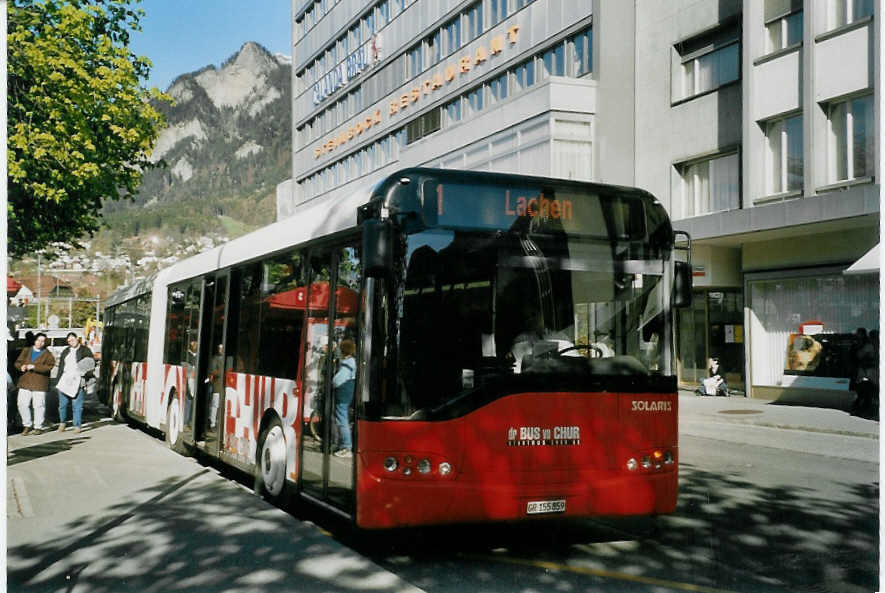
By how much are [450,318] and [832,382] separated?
17460mm

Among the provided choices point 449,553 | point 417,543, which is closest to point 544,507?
point 449,553

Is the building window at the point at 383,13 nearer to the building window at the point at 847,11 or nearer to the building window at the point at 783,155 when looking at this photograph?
the building window at the point at 783,155

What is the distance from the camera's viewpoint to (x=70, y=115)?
62.8ft

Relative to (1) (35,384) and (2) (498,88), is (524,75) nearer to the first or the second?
(2) (498,88)

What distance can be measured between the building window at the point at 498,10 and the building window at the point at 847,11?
1483cm

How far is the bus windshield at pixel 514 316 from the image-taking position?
247 inches

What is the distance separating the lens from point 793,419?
1789cm

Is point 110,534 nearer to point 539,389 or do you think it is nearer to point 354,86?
point 539,389

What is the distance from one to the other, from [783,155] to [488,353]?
17900 millimetres

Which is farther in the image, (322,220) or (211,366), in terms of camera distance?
(211,366)

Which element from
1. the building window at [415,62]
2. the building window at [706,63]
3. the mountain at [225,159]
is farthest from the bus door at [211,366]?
the mountain at [225,159]

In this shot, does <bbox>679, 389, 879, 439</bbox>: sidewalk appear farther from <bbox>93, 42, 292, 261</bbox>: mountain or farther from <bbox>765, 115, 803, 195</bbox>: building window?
<bbox>93, 42, 292, 261</bbox>: mountain

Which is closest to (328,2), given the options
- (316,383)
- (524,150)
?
(524,150)

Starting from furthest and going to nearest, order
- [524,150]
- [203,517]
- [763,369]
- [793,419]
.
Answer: [524,150] < [763,369] < [793,419] < [203,517]
